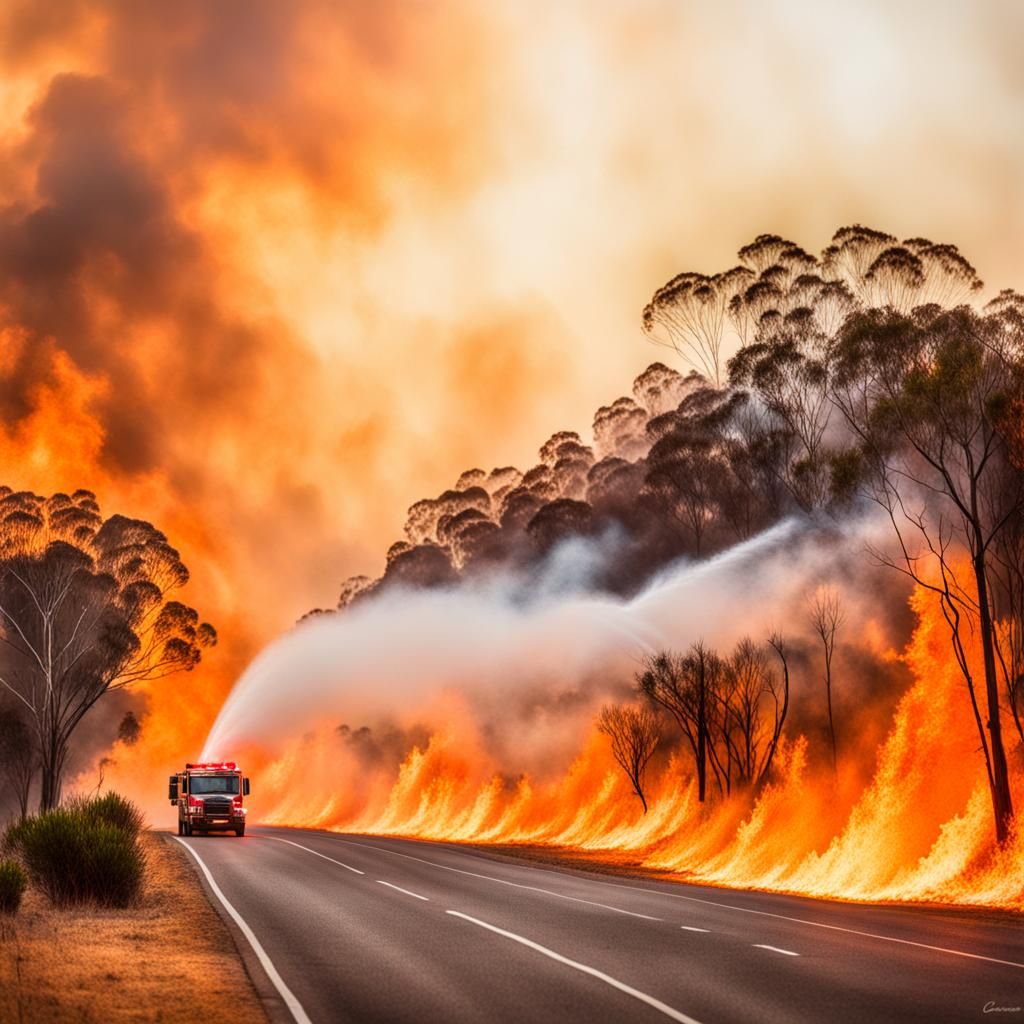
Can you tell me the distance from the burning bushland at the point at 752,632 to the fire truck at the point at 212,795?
6.00 metres

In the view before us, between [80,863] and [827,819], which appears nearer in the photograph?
[80,863]

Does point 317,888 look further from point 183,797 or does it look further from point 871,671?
A: point 871,671

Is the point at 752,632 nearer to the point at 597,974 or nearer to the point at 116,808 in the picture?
the point at 116,808

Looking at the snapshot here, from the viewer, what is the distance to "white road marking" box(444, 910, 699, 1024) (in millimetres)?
12047

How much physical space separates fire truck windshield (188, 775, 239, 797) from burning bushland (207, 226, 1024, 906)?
6.09m

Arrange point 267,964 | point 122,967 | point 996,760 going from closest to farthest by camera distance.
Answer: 1. point 122,967
2. point 267,964
3. point 996,760

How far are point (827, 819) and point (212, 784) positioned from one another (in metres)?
Answer: 24.9

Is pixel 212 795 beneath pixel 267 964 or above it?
above

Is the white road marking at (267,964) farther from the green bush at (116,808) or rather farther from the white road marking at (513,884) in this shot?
the white road marking at (513,884)

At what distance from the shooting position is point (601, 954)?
54.1ft

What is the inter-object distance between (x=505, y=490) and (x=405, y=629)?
48338 mm

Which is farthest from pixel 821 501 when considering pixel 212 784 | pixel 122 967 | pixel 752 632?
pixel 122 967

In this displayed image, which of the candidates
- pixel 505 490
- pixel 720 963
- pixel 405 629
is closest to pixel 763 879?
pixel 720 963

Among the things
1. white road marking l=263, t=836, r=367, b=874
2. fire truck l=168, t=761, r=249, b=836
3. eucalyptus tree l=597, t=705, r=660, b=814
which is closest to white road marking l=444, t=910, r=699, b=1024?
white road marking l=263, t=836, r=367, b=874
